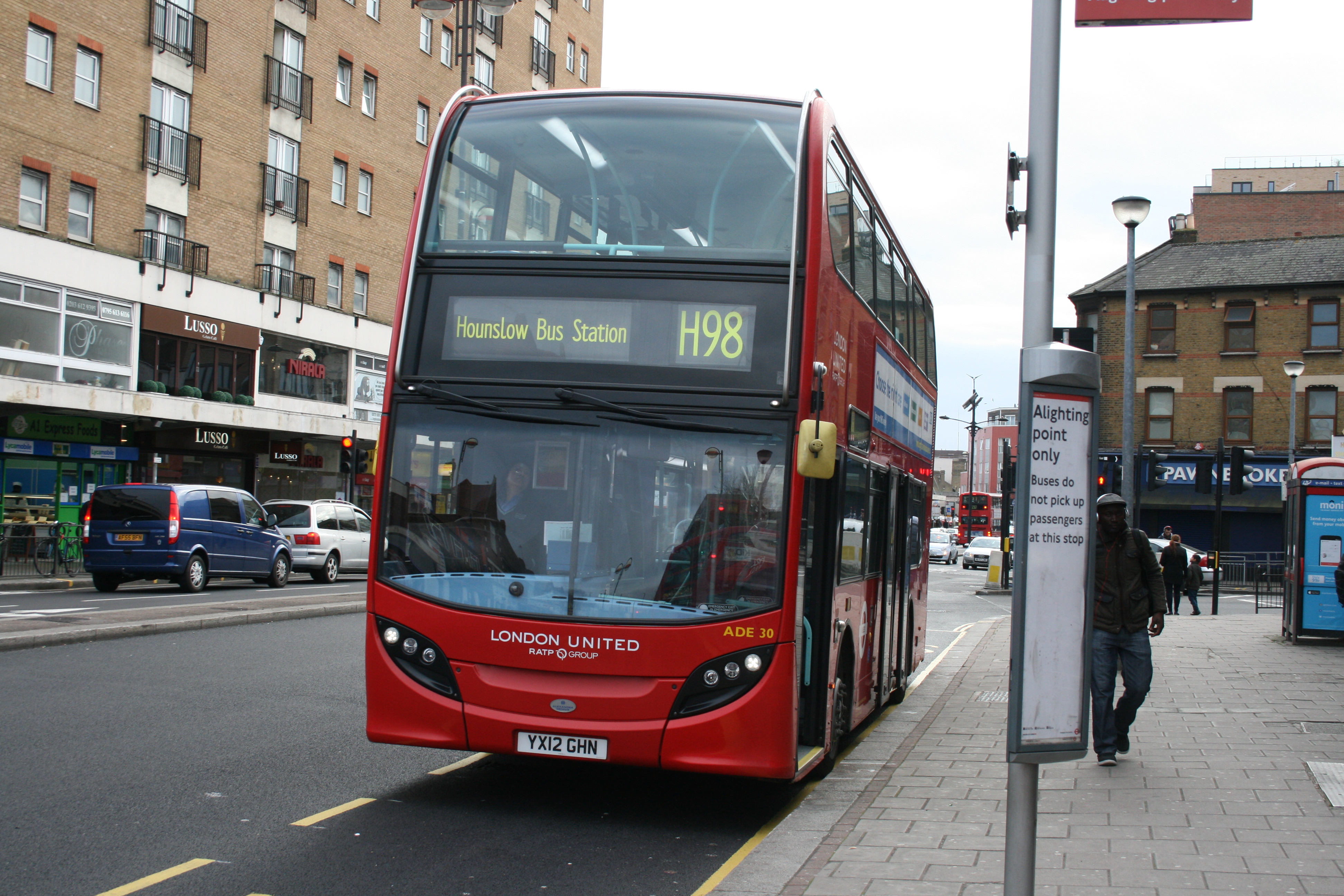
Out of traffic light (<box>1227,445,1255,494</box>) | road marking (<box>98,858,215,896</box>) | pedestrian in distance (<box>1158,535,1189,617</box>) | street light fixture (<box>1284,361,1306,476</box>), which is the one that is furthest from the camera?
street light fixture (<box>1284,361,1306,476</box>)

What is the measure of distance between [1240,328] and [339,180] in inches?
1242

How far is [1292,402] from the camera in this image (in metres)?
34.3

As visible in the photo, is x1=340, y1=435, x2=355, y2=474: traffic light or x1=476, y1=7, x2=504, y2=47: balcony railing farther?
x1=476, y1=7, x2=504, y2=47: balcony railing

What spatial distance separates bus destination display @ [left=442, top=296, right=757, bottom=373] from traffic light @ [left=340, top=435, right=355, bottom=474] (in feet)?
58.4

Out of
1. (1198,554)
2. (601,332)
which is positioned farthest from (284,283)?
(601,332)

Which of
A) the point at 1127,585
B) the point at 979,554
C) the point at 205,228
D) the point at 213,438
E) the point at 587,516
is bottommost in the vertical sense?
the point at 979,554

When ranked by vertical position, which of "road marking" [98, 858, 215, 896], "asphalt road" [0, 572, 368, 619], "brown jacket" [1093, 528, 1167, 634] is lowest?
"asphalt road" [0, 572, 368, 619]

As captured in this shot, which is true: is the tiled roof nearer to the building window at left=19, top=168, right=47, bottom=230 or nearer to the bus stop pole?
the building window at left=19, top=168, right=47, bottom=230

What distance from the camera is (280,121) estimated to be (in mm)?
34875

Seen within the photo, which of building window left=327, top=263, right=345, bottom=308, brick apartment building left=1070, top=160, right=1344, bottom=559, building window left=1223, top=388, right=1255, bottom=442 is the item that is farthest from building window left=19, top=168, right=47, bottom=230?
building window left=1223, top=388, right=1255, bottom=442

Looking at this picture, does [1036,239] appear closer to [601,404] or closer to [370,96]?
[601,404]

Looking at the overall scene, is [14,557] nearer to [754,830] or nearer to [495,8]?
[495,8]

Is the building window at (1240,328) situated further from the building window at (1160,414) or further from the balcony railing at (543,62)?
the balcony railing at (543,62)

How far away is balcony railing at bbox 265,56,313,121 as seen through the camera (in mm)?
34250
